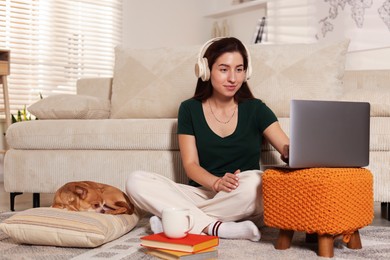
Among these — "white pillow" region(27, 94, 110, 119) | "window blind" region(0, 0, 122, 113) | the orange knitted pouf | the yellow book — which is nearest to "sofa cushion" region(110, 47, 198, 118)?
"white pillow" region(27, 94, 110, 119)

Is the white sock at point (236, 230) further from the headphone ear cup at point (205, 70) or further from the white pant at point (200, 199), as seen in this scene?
the headphone ear cup at point (205, 70)

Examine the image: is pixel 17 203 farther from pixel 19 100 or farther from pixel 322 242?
pixel 322 242

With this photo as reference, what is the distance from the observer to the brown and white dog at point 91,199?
2.12m

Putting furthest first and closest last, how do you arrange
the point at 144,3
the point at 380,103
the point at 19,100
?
the point at 144,3
the point at 19,100
the point at 380,103

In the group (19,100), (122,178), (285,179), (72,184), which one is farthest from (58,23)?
(285,179)

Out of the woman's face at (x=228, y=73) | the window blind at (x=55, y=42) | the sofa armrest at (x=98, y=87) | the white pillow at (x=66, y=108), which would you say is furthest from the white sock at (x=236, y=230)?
the window blind at (x=55, y=42)

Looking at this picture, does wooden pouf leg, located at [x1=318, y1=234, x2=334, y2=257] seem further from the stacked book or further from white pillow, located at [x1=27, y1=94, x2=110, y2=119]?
white pillow, located at [x1=27, y1=94, x2=110, y2=119]

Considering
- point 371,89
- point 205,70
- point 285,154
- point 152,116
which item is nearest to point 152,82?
point 152,116

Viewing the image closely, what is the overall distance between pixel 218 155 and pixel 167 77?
3.13ft

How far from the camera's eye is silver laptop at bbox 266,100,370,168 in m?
1.64

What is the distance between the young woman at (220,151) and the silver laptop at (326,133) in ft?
0.84

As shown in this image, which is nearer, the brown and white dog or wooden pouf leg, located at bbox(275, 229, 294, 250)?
wooden pouf leg, located at bbox(275, 229, 294, 250)

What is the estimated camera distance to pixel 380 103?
245 centimetres

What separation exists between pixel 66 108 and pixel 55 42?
7.11ft
